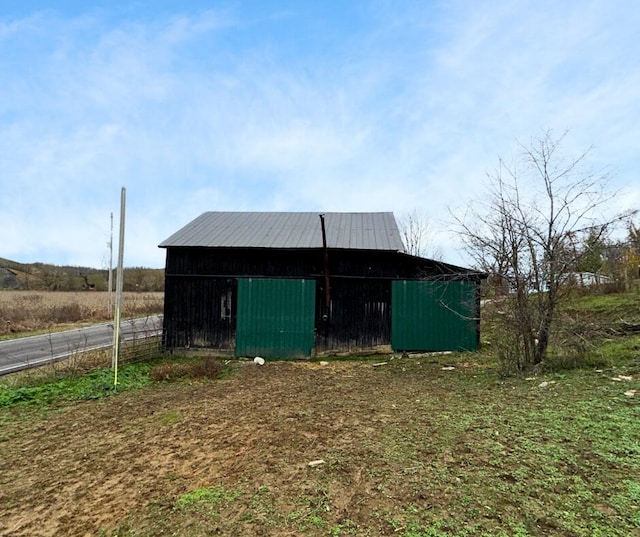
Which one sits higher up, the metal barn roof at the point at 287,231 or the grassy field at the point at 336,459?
the metal barn roof at the point at 287,231

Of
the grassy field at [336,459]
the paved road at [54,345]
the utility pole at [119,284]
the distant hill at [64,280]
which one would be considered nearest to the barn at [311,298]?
the paved road at [54,345]

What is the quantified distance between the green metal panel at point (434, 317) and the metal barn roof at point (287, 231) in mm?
1522

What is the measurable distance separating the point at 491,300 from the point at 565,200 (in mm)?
2575

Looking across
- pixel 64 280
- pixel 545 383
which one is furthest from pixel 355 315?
pixel 64 280

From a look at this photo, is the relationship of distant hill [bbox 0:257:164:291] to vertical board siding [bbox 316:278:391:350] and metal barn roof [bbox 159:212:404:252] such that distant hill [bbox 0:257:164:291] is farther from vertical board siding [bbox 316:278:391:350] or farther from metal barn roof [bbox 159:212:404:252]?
vertical board siding [bbox 316:278:391:350]

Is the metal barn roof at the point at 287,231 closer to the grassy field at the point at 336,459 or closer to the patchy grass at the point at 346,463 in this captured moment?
the grassy field at the point at 336,459

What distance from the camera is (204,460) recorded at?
4.02 m

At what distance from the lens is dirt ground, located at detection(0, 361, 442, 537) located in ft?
9.65

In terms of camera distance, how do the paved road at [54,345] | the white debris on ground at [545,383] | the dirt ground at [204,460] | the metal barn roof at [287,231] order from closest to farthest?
1. the dirt ground at [204,460]
2. the white debris on ground at [545,383]
3. the paved road at [54,345]
4. the metal barn roof at [287,231]

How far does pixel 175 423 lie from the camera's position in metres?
5.33

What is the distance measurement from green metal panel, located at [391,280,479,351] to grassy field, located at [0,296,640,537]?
3.88 m

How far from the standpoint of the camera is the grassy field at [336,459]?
2754 mm

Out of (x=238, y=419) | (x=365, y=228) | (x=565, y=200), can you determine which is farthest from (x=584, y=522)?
(x=365, y=228)

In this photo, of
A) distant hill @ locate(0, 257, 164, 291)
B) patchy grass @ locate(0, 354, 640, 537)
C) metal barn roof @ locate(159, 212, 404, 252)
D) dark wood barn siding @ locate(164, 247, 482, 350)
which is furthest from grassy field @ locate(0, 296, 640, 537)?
distant hill @ locate(0, 257, 164, 291)
